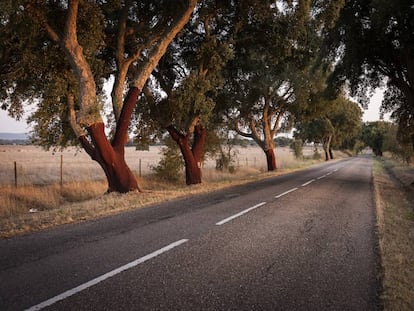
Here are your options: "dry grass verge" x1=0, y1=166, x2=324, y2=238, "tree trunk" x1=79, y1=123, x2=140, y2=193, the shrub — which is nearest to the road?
"dry grass verge" x1=0, y1=166, x2=324, y2=238

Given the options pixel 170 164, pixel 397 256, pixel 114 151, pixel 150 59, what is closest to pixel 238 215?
pixel 397 256

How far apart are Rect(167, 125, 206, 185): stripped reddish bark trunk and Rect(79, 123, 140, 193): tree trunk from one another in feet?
15.3

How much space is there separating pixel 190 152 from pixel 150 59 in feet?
21.7

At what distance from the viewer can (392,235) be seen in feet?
23.0

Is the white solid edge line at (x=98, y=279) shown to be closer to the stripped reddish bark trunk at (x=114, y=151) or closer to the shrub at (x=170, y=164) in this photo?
the stripped reddish bark trunk at (x=114, y=151)

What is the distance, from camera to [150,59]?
13.3 m

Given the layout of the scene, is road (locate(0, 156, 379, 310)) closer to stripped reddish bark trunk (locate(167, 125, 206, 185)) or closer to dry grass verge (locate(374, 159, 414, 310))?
dry grass verge (locate(374, 159, 414, 310))

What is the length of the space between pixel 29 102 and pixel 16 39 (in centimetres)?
285

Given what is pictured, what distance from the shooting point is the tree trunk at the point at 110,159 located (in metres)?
12.6

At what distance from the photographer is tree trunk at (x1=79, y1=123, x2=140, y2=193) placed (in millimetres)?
12555

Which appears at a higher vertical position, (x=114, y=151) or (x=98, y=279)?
(x=114, y=151)

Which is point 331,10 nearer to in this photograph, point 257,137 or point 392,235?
point 392,235

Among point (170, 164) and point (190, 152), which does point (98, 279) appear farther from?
point (170, 164)

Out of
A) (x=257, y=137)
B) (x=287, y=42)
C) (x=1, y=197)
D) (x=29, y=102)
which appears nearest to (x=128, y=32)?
(x=29, y=102)
